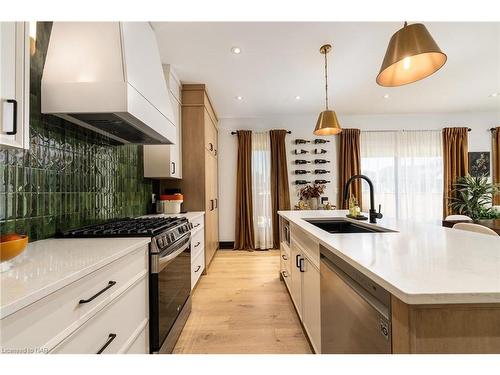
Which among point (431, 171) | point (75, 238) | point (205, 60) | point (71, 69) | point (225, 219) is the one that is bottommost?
point (225, 219)

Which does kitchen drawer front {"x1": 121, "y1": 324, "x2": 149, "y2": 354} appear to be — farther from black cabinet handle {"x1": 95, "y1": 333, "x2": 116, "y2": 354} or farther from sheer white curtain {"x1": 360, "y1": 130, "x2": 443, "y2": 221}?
sheer white curtain {"x1": 360, "y1": 130, "x2": 443, "y2": 221}

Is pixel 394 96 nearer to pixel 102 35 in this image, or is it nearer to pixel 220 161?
pixel 220 161

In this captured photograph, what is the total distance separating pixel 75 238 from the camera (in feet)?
4.53

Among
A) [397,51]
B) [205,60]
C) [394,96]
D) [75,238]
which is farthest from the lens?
[394,96]

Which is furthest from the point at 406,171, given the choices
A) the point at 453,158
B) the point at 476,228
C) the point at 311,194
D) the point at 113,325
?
the point at 113,325

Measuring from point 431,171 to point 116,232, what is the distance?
5930 millimetres

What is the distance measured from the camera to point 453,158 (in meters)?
4.92

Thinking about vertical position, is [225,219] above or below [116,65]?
below

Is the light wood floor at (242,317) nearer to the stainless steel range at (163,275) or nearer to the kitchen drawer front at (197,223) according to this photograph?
the stainless steel range at (163,275)

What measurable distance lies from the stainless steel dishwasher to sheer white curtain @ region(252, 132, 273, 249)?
356 cm

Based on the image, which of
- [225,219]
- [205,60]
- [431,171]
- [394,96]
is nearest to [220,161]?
[225,219]

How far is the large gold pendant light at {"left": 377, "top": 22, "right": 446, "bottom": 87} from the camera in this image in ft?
3.99

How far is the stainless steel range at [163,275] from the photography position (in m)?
1.39
